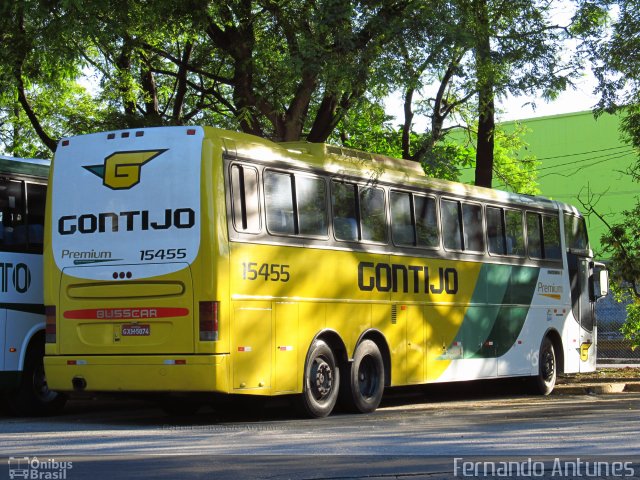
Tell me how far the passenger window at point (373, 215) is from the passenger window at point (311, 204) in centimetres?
92

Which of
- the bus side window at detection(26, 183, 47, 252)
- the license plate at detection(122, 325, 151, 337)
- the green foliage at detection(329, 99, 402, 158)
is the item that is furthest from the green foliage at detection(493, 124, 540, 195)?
the license plate at detection(122, 325, 151, 337)

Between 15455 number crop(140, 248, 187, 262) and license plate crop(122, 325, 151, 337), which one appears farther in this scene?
license plate crop(122, 325, 151, 337)

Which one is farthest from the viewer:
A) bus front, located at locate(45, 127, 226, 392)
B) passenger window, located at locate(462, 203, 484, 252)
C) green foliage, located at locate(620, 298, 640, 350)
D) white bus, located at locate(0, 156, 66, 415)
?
green foliage, located at locate(620, 298, 640, 350)

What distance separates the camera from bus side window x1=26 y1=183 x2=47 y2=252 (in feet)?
52.6

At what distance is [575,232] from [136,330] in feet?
36.3

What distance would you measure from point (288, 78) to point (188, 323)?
694 centimetres

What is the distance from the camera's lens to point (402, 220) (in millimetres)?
17281

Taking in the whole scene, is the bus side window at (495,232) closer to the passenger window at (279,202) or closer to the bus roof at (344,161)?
the bus roof at (344,161)

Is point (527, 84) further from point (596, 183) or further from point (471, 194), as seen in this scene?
point (596, 183)

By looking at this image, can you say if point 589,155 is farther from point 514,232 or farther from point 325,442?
point 325,442

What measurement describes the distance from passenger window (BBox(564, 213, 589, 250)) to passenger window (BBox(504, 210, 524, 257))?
1902 millimetres

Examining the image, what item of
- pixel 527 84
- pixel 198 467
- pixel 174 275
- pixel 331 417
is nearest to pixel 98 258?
pixel 174 275

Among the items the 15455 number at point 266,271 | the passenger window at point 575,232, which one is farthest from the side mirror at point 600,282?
the 15455 number at point 266,271

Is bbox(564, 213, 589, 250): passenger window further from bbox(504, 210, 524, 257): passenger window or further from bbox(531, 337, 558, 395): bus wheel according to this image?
bbox(531, 337, 558, 395): bus wheel
